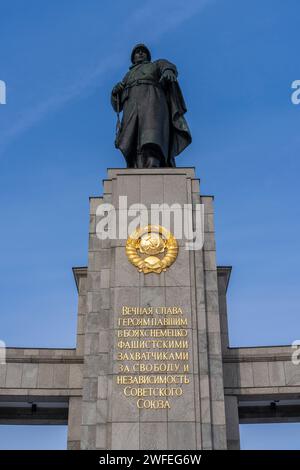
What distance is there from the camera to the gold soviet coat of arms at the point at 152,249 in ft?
57.6

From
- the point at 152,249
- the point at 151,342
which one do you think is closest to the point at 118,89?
the point at 152,249

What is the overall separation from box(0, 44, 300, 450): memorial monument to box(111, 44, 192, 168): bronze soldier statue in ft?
0.14

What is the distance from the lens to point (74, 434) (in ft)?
57.2

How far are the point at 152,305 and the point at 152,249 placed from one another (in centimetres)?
150

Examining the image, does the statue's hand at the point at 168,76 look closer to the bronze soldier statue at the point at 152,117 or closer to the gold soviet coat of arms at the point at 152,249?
the bronze soldier statue at the point at 152,117

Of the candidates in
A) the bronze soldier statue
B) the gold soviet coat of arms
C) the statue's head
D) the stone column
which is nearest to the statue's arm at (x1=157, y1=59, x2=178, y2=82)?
the bronze soldier statue

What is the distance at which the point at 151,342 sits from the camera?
16.6m

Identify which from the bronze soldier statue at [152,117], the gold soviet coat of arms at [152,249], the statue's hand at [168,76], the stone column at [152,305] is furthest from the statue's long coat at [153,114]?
the gold soviet coat of arms at [152,249]

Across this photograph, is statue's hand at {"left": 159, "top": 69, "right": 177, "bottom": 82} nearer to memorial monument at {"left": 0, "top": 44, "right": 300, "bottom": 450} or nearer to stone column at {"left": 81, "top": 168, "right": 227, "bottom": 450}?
memorial monument at {"left": 0, "top": 44, "right": 300, "bottom": 450}

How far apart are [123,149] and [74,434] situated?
8238mm

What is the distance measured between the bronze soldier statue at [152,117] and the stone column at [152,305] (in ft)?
4.30

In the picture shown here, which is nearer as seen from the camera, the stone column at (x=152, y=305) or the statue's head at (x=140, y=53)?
the stone column at (x=152, y=305)

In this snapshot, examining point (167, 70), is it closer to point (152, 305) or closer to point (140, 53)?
point (140, 53)
